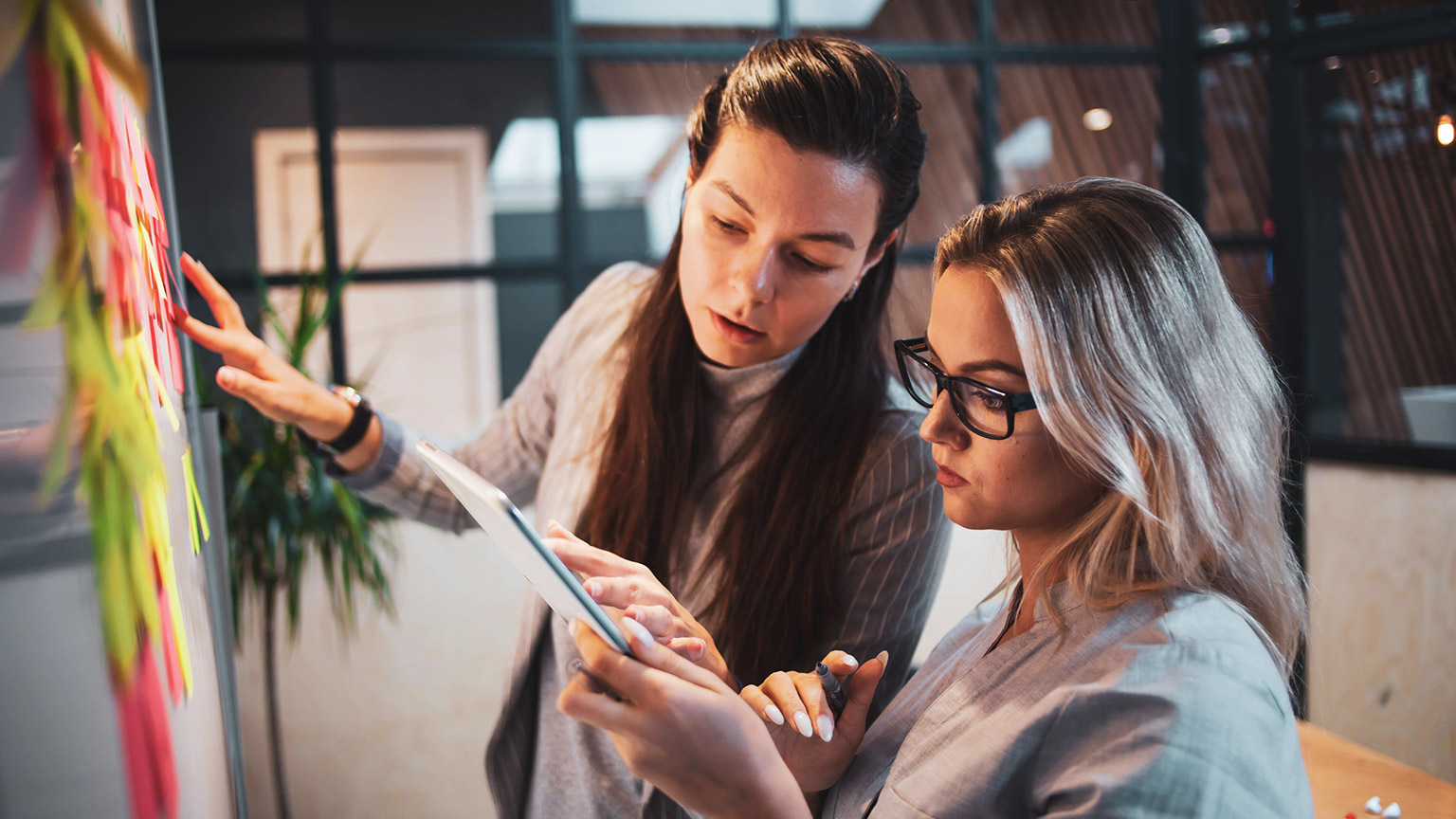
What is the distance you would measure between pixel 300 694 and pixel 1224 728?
2.99m

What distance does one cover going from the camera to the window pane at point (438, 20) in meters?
3.19

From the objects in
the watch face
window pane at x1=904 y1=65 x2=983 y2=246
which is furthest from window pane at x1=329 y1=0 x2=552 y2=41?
the watch face

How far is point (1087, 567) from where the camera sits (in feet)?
2.82

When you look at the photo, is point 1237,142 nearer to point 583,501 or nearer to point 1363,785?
point 1363,785

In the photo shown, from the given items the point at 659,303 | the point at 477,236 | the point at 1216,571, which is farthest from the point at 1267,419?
the point at 477,236

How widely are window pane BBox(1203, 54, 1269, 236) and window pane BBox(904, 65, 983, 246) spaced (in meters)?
0.90

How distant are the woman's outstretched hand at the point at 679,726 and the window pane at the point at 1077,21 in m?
3.50

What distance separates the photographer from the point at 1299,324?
3465mm

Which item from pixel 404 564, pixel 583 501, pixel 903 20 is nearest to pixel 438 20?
pixel 903 20

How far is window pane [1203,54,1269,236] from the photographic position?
3580 mm

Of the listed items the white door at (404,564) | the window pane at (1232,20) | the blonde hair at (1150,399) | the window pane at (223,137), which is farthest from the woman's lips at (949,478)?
the window pane at (1232,20)

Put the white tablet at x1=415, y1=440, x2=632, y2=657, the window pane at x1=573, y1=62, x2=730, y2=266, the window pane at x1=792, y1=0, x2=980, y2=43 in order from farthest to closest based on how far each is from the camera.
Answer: the window pane at x1=792, y1=0, x2=980, y2=43 → the window pane at x1=573, y1=62, x2=730, y2=266 → the white tablet at x1=415, y1=440, x2=632, y2=657

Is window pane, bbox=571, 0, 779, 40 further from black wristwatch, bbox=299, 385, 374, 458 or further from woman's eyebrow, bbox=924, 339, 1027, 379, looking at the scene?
woman's eyebrow, bbox=924, 339, 1027, 379

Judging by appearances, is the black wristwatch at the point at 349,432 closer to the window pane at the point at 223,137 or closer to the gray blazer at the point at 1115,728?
the gray blazer at the point at 1115,728
